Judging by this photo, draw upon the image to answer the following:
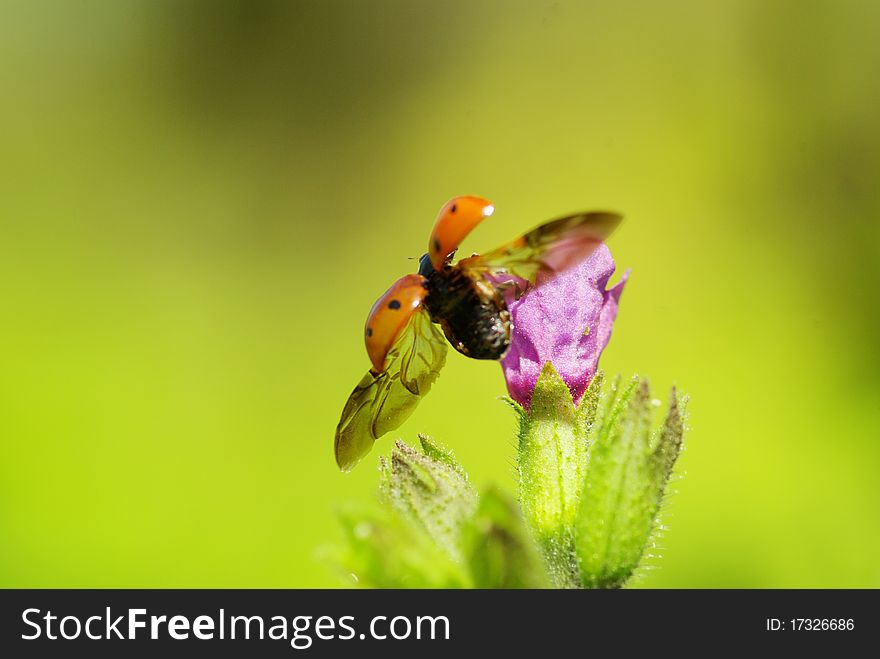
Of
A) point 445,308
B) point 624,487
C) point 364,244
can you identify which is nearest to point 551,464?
point 624,487

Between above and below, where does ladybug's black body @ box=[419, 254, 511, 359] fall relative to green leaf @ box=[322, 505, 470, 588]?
above

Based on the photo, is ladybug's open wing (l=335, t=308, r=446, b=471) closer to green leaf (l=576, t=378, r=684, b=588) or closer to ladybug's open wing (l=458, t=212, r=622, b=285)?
ladybug's open wing (l=458, t=212, r=622, b=285)

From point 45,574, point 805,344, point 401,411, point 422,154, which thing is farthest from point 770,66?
point 45,574

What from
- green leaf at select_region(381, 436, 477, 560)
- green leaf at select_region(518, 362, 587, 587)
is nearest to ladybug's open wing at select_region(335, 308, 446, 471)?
green leaf at select_region(381, 436, 477, 560)

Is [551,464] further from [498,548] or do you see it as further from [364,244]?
[364,244]

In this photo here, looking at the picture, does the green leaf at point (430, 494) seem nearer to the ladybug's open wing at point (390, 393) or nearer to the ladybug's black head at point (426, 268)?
the ladybug's open wing at point (390, 393)

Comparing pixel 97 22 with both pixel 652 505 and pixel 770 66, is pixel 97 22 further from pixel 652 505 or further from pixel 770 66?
pixel 652 505
